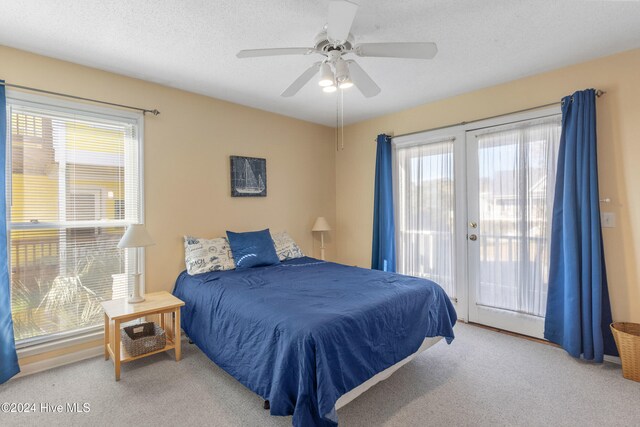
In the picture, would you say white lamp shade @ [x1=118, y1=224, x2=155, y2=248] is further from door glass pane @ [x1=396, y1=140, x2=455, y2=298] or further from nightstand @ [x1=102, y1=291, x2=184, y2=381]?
door glass pane @ [x1=396, y1=140, x2=455, y2=298]

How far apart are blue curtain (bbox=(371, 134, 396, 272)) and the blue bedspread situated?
3.80 ft

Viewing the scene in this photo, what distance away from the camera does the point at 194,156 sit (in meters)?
3.38

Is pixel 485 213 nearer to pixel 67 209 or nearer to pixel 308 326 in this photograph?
pixel 308 326

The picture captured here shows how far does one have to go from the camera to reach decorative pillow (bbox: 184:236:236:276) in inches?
121

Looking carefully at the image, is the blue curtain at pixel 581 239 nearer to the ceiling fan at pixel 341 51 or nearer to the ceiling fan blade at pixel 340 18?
the ceiling fan at pixel 341 51

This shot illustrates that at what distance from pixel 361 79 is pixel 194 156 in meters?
2.03

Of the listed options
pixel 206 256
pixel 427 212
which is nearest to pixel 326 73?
pixel 206 256

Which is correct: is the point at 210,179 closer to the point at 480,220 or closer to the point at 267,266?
the point at 267,266

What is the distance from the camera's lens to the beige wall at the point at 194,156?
2.72 metres

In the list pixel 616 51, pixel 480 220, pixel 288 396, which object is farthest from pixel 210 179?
pixel 616 51

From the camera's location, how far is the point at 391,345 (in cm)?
212

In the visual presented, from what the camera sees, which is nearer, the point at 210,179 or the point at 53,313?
the point at 53,313

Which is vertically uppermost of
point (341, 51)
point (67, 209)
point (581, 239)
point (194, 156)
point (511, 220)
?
point (341, 51)

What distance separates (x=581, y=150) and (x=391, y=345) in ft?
7.54
